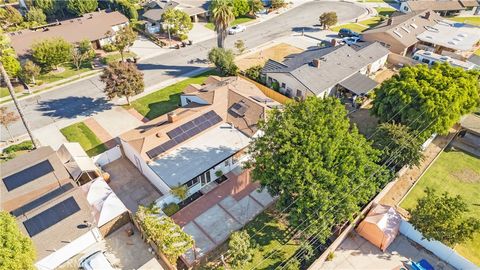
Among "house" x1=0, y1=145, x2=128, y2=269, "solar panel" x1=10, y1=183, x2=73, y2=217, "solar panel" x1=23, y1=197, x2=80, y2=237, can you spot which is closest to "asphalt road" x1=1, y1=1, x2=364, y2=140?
"house" x1=0, y1=145, x2=128, y2=269

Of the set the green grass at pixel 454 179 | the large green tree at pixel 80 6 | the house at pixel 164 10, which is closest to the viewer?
the green grass at pixel 454 179

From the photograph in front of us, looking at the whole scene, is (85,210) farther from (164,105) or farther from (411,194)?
(411,194)

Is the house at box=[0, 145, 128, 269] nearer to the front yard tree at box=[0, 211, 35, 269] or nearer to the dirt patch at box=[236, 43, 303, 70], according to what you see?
the front yard tree at box=[0, 211, 35, 269]

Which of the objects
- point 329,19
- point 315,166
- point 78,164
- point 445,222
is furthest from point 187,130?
→ point 329,19

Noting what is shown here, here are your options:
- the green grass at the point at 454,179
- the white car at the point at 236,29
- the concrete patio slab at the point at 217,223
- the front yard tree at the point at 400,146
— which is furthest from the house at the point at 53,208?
the white car at the point at 236,29

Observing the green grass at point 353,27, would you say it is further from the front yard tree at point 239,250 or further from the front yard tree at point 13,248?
the front yard tree at point 13,248
